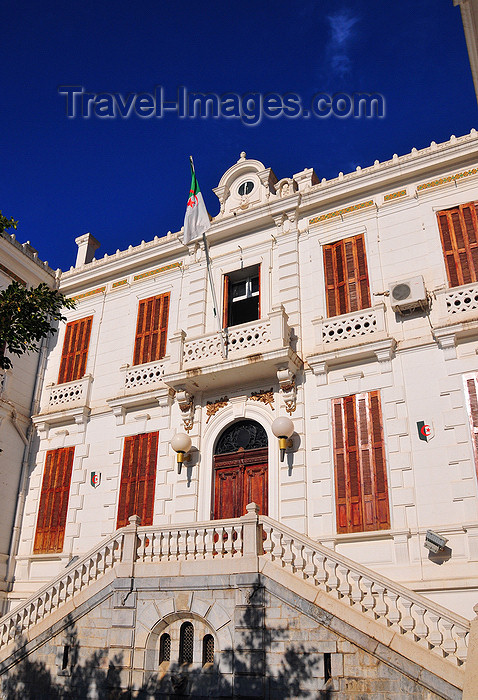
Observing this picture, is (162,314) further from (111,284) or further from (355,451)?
(355,451)

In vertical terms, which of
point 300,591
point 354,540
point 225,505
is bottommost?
point 300,591

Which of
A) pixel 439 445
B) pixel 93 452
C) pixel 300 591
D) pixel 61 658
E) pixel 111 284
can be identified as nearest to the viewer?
pixel 300 591

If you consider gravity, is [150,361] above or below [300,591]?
above

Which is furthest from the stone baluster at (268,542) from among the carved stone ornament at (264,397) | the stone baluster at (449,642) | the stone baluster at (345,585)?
the carved stone ornament at (264,397)

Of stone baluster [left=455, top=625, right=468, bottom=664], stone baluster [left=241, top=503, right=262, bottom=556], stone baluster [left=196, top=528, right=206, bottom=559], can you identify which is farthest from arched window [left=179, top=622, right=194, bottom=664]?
stone baluster [left=455, top=625, right=468, bottom=664]

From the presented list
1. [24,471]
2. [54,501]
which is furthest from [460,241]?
[24,471]

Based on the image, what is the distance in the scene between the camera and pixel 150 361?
17.5 metres

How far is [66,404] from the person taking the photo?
18328mm

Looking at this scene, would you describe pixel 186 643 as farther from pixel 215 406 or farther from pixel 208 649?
pixel 215 406

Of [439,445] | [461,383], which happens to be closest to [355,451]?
[439,445]

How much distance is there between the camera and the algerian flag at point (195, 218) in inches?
680

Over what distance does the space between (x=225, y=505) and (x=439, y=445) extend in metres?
5.32

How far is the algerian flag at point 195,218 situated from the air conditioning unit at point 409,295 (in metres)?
5.93

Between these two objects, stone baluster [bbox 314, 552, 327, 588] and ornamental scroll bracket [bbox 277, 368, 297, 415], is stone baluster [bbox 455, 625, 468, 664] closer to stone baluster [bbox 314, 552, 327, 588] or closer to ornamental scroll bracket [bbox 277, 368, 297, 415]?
stone baluster [bbox 314, 552, 327, 588]
